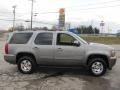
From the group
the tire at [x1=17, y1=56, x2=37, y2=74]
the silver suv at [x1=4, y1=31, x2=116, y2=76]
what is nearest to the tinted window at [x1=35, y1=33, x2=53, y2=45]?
the silver suv at [x1=4, y1=31, x2=116, y2=76]

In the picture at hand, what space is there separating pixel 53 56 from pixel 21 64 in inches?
57.0

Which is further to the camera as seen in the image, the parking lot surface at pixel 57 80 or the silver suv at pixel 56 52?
the silver suv at pixel 56 52

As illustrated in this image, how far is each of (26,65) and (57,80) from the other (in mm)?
1965

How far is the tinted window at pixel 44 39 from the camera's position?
11135 mm

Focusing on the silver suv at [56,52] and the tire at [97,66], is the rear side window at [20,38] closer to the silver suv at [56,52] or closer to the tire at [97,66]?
the silver suv at [56,52]

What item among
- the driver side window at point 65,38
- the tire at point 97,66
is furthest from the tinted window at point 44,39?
the tire at point 97,66

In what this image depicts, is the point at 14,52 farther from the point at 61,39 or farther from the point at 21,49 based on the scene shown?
the point at 61,39

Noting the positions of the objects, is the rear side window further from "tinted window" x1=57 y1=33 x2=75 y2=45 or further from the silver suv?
"tinted window" x1=57 y1=33 x2=75 y2=45

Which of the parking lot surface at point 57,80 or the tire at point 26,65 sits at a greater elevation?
the tire at point 26,65

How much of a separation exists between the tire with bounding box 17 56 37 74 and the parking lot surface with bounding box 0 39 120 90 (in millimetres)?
224

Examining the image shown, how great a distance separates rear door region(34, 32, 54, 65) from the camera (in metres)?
11.0

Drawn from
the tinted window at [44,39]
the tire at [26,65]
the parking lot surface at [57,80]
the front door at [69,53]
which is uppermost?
the tinted window at [44,39]

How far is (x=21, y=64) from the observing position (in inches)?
445

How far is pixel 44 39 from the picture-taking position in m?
11.3
